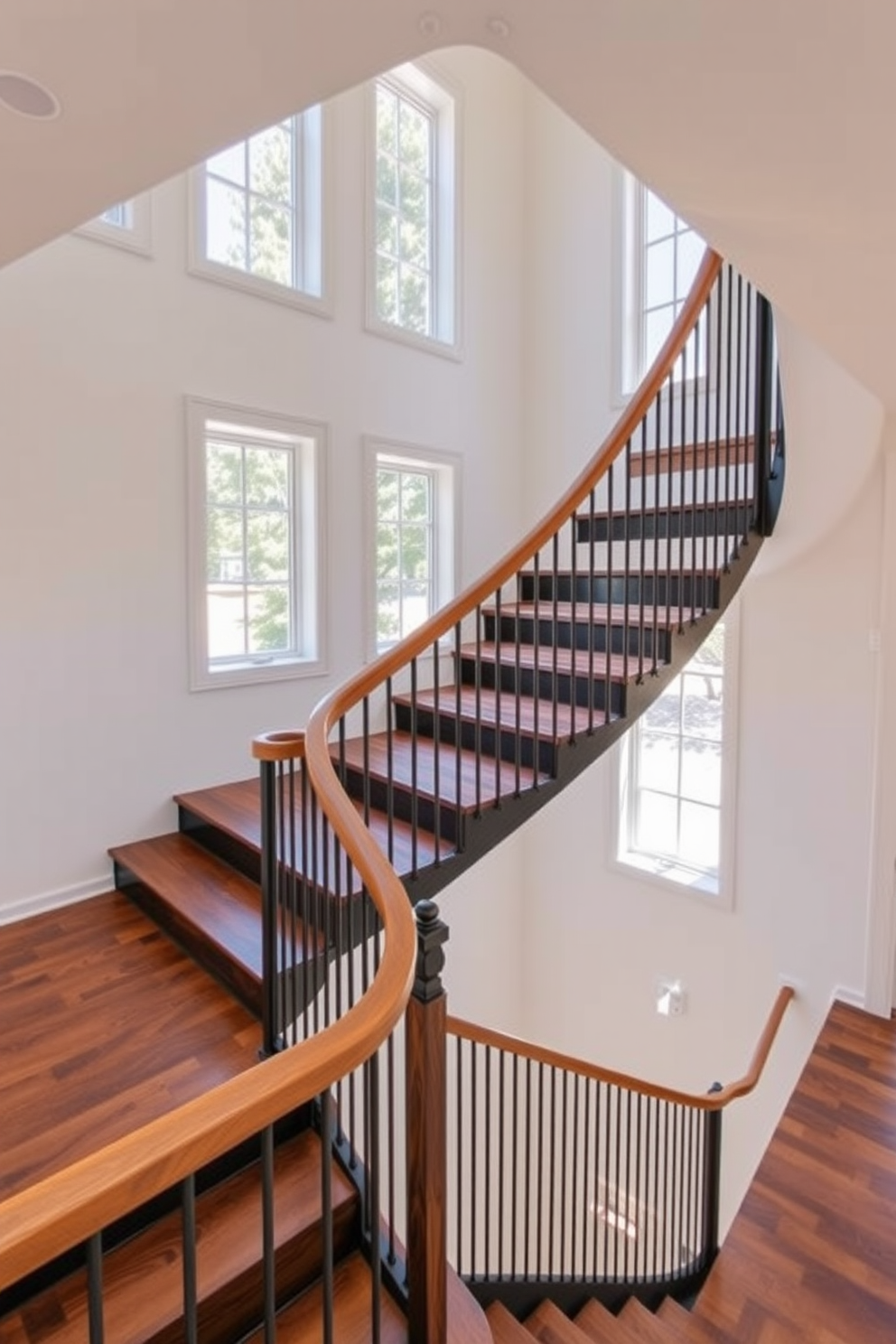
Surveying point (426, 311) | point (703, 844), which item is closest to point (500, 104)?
point (426, 311)

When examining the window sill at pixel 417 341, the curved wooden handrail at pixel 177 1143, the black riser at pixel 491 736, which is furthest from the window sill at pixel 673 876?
the curved wooden handrail at pixel 177 1143

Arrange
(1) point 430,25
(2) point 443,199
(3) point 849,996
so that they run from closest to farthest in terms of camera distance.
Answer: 1. (1) point 430,25
2. (3) point 849,996
3. (2) point 443,199

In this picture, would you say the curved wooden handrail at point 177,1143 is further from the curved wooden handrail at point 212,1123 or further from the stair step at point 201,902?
the stair step at point 201,902

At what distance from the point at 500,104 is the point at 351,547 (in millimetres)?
3398

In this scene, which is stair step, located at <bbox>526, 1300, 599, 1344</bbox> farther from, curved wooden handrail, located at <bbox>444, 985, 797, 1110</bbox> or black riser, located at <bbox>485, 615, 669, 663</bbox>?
black riser, located at <bbox>485, 615, 669, 663</bbox>

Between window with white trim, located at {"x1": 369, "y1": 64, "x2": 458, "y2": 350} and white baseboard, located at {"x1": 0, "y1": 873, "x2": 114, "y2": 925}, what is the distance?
327 cm

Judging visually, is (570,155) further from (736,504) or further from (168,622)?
(168,622)

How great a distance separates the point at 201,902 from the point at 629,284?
178 inches

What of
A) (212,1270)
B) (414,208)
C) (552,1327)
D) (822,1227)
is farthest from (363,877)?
(414,208)

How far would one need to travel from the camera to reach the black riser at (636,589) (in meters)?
3.01

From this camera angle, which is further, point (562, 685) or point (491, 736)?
point (562, 685)

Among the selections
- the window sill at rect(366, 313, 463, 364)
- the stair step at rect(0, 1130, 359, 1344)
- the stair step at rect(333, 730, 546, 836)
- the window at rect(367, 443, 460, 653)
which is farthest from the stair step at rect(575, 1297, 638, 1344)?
the window sill at rect(366, 313, 463, 364)

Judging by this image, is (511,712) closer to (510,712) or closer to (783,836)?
(510,712)

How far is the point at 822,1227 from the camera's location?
2557 millimetres
